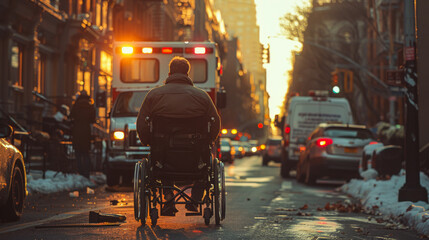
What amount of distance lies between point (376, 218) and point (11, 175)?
4973mm

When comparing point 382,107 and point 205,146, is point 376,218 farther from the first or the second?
point 382,107

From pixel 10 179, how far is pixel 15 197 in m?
0.53

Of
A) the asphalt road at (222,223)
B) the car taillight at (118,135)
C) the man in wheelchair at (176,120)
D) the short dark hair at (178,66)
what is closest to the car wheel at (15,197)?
the asphalt road at (222,223)

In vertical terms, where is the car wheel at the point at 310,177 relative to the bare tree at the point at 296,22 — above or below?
below

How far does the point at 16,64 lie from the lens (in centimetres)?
2700

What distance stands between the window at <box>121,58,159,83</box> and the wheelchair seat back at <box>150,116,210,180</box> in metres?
9.84

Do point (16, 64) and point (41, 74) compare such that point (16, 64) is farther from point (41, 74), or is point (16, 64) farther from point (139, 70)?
point (139, 70)

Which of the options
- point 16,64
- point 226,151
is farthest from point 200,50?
point 226,151

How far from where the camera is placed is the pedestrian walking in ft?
62.5

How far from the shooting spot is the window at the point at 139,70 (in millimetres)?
18906

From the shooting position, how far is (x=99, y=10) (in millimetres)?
38406

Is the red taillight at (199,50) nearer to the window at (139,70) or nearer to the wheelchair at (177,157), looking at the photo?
the window at (139,70)

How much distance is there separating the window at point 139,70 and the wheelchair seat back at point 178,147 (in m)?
9.84

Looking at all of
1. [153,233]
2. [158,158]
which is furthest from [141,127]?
[153,233]
